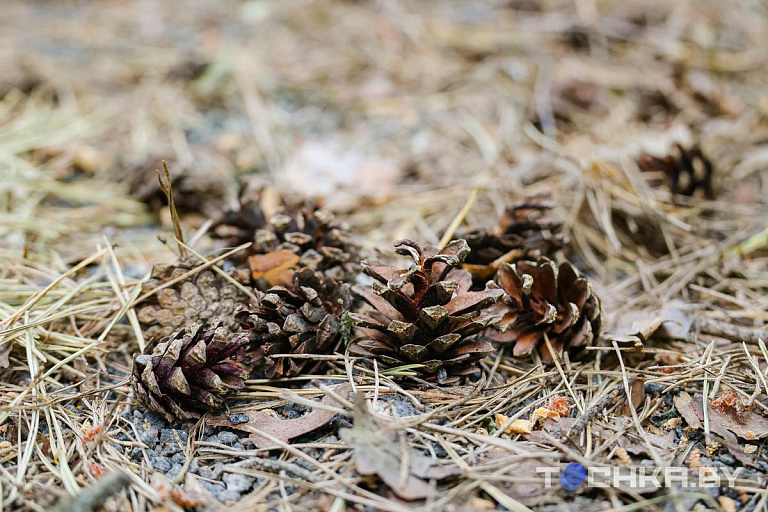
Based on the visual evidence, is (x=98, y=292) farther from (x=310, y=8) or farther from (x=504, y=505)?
(x=310, y=8)

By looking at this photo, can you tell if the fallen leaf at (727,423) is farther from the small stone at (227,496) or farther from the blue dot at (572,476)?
the small stone at (227,496)

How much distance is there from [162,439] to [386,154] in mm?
1550

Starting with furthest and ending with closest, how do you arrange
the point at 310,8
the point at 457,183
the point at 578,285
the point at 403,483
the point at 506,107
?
the point at 310,8, the point at 506,107, the point at 457,183, the point at 578,285, the point at 403,483

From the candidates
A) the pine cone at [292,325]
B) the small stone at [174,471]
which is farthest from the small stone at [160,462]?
the pine cone at [292,325]

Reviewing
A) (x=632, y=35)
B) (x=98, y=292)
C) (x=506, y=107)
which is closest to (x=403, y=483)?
(x=98, y=292)

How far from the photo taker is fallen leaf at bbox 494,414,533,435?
1.19 meters

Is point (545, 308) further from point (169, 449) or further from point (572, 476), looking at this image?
point (169, 449)

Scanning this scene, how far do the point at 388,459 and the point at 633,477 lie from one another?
443mm

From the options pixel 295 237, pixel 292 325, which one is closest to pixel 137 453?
pixel 292 325

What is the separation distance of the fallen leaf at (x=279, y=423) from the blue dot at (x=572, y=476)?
45cm

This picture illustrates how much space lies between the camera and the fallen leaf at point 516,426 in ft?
3.92

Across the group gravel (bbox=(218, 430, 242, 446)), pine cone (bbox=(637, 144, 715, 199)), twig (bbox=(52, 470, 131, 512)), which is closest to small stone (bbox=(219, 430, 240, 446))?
gravel (bbox=(218, 430, 242, 446))

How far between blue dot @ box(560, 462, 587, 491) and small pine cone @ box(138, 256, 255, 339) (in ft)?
2.54

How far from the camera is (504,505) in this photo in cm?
104
